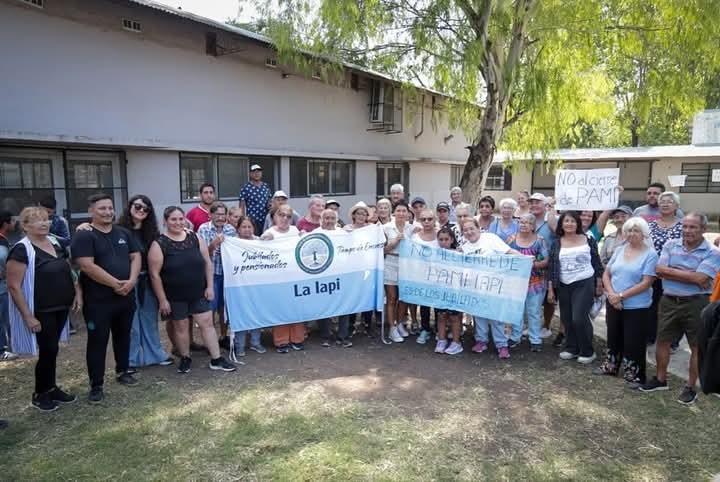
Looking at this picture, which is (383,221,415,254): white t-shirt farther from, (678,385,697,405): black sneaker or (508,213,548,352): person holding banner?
(678,385,697,405): black sneaker

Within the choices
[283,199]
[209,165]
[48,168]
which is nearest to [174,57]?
[209,165]

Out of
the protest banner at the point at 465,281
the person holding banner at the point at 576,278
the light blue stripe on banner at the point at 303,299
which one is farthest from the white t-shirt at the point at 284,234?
the person holding banner at the point at 576,278

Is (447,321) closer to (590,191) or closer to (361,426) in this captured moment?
(361,426)

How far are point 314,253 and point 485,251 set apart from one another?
2.07 metres

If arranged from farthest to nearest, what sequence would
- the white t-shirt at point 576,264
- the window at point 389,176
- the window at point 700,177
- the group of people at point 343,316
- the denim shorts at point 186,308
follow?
the window at point 700,177
the window at point 389,176
the white t-shirt at point 576,264
the denim shorts at point 186,308
the group of people at point 343,316

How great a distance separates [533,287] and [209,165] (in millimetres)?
7832

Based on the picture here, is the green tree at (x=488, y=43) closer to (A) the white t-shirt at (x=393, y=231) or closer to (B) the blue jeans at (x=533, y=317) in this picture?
(A) the white t-shirt at (x=393, y=231)

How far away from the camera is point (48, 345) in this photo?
3936 mm

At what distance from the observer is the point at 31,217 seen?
382 cm

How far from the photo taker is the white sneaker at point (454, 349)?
18.0ft

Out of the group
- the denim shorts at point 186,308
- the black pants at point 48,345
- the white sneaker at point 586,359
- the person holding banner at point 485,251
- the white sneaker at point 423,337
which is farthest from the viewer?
the white sneaker at point 423,337

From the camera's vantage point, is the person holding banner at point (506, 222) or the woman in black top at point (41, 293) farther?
the person holding banner at point (506, 222)

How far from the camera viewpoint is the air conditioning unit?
22.7m

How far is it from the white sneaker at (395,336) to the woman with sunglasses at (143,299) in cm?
267
